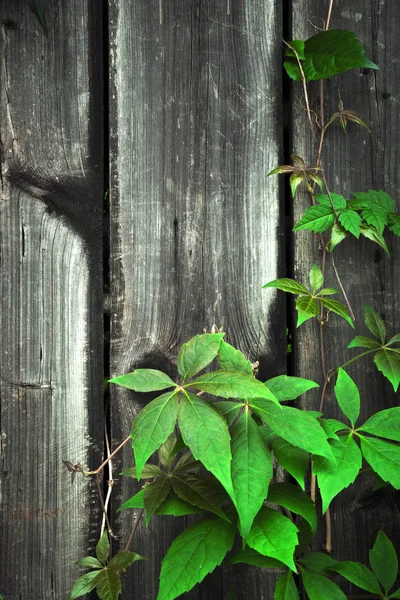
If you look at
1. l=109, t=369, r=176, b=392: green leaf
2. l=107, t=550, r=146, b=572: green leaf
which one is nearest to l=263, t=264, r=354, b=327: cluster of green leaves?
l=109, t=369, r=176, b=392: green leaf

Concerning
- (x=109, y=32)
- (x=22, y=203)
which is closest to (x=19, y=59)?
(x=109, y=32)

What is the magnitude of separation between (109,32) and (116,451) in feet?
3.36

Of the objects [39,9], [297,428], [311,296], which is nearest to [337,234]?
[311,296]

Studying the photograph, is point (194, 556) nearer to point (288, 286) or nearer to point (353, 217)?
point (288, 286)

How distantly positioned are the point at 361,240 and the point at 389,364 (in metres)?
0.35

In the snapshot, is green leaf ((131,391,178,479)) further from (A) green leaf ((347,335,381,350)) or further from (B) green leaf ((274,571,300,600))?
(A) green leaf ((347,335,381,350))

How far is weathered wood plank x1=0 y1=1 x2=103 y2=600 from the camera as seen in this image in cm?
154

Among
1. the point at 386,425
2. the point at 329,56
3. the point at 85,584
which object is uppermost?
the point at 329,56

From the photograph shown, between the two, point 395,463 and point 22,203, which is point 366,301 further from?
point 22,203

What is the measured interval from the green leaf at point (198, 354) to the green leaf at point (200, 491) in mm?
254

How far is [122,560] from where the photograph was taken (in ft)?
4.71

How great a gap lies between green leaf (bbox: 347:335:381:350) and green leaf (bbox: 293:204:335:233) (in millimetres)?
274

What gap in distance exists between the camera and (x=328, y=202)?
5.04 feet

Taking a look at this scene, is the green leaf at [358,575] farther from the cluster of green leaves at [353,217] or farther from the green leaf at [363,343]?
the cluster of green leaves at [353,217]
